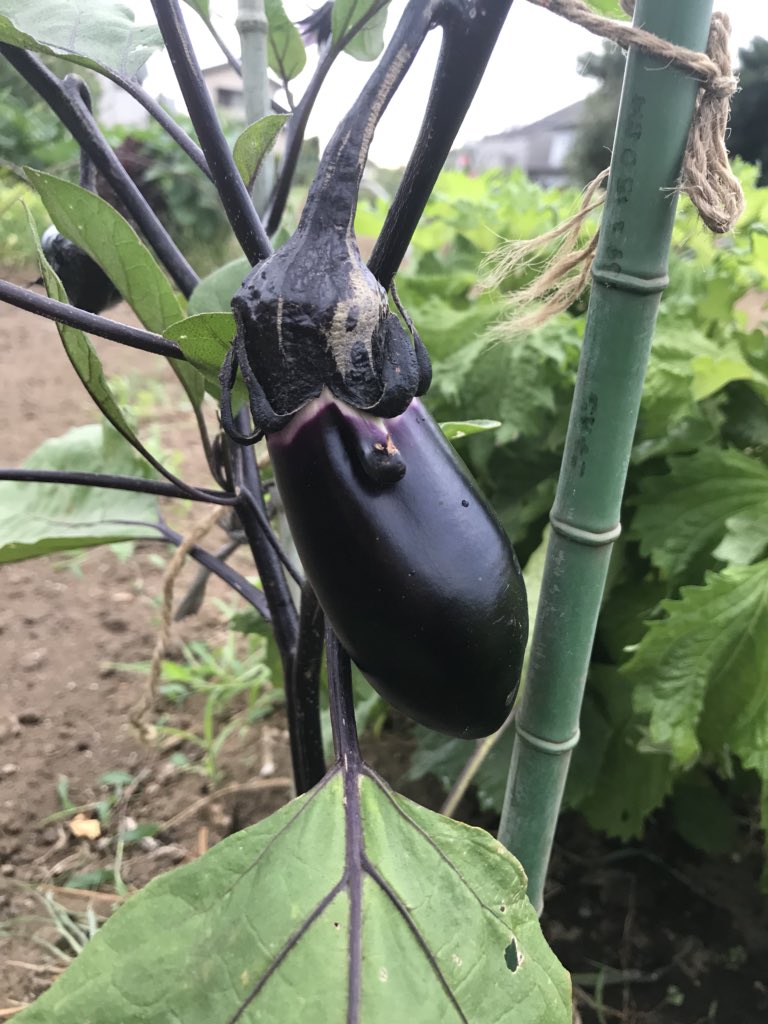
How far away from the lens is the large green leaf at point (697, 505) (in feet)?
2.28

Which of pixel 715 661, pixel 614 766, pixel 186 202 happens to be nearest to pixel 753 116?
pixel 186 202

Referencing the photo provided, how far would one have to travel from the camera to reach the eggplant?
503 mm

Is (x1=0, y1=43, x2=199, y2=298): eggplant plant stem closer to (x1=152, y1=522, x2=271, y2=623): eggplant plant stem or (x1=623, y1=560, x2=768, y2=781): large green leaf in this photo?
(x1=152, y1=522, x2=271, y2=623): eggplant plant stem

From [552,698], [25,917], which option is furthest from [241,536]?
[25,917]

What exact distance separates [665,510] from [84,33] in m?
0.58

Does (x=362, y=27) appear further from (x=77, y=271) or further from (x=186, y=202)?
(x=186, y=202)

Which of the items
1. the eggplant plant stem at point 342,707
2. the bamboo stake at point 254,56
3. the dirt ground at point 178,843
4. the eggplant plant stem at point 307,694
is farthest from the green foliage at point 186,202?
the eggplant plant stem at point 342,707

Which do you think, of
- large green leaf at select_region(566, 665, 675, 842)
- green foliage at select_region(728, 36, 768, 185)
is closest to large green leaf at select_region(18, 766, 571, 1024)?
large green leaf at select_region(566, 665, 675, 842)

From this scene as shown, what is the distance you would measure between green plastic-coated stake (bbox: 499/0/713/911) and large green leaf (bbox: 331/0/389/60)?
16 centimetres

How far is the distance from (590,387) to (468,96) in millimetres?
150

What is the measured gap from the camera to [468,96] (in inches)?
10.7

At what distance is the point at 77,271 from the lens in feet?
1.67

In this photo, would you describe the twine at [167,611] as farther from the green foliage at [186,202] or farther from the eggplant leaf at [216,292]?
the green foliage at [186,202]

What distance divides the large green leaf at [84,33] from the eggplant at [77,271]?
0.13 m
